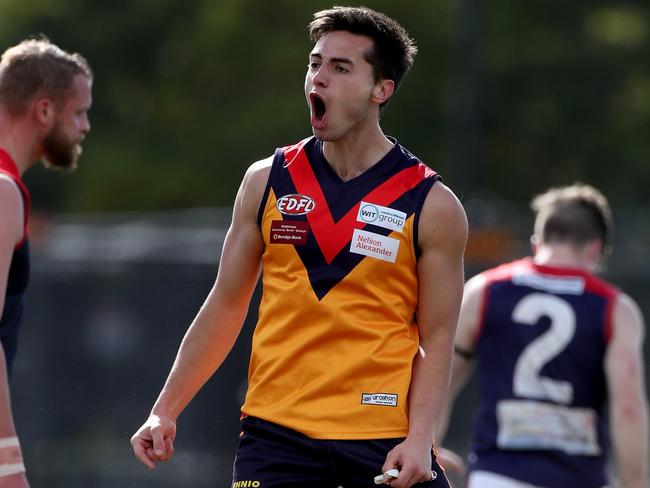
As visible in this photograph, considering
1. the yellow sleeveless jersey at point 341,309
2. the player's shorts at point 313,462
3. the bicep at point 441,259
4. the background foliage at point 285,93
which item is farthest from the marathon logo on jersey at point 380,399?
the background foliage at point 285,93

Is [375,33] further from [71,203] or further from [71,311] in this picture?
[71,203]

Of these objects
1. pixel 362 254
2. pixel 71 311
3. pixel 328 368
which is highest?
pixel 362 254

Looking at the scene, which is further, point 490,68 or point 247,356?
point 490,68

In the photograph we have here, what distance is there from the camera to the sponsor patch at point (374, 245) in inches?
191

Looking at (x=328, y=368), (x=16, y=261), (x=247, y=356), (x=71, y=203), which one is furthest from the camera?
(x=71, y=203)

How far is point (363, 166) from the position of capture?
503 cm

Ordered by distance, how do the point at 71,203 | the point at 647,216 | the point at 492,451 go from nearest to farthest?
the point at 492,451, the point at 647,216, the point at 71,203

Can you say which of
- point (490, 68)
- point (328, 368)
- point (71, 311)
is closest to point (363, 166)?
→ point (328, 368)

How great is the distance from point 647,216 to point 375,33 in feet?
66.0

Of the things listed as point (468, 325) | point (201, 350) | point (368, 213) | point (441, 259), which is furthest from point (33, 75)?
point (468, 325)

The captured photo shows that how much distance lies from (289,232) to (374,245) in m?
0.29

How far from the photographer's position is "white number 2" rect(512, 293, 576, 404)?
7.07m

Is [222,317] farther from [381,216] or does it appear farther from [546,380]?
[546,380]

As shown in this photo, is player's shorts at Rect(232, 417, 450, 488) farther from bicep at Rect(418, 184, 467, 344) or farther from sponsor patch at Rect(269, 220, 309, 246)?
sponsor patch at Rect(269, 220, 309, 246)
